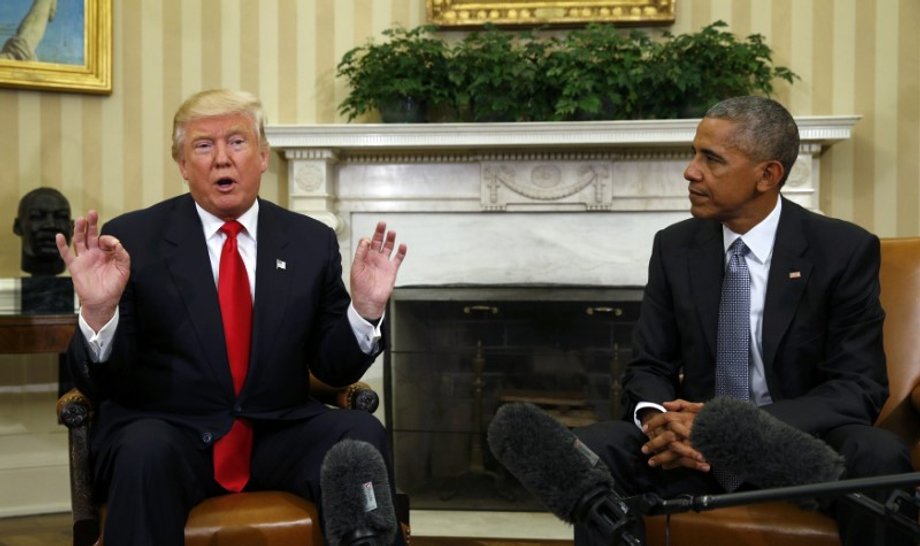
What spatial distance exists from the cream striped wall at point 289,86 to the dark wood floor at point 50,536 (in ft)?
3.46

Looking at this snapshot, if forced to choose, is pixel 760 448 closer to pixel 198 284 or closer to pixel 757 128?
pixel 757 128

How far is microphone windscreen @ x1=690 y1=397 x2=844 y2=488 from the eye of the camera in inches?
55.7

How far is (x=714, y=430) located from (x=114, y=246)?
1.35m

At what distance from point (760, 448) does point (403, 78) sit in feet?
10.4

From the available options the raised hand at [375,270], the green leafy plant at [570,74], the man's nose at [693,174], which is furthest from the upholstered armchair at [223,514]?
the green leafy plant at [570,74]

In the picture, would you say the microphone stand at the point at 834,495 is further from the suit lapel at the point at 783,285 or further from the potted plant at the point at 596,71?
the potted plant at the point at 596,71

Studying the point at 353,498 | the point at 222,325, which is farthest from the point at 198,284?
the point at 353,498

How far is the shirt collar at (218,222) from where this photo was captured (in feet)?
8.53

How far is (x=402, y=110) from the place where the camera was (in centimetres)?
437

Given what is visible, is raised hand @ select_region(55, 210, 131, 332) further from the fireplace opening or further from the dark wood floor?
the fireplace opening

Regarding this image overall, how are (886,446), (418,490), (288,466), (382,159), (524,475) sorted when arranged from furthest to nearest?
(382,159)
(418,490)
(288,466)
(886,446)
(524,475)

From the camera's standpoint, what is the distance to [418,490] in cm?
427

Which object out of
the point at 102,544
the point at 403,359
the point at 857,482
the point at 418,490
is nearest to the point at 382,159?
the point at 403,359

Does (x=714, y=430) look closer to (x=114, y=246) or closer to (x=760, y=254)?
(x=760, y=254)
